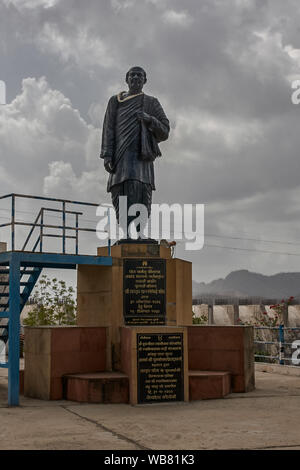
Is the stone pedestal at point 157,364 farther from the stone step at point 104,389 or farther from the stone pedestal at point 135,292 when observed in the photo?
the stone pedestal at point 135,292

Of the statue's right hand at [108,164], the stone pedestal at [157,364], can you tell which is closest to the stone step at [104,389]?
the stone pedestal at [157,364]

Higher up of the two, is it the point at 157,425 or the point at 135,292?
the point at 135,292

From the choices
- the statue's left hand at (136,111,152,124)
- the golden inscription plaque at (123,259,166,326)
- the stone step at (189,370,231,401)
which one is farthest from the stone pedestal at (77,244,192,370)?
the statue's left hand at (136,111,152,124)

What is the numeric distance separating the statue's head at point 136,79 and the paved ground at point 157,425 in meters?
7.09

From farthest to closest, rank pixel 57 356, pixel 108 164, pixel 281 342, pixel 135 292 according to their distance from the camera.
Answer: pixel 281 342, pixel 108 164, pixel 135 292, pixel 57 356

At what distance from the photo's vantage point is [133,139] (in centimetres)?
1385

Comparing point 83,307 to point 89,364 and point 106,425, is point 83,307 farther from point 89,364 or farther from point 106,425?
point 106,425

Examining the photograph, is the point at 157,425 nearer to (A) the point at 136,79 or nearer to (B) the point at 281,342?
(A) the point at 136,79

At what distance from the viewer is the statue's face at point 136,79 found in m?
14.1

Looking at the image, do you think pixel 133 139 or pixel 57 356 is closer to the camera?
pixel 57 356

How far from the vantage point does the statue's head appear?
14070mm

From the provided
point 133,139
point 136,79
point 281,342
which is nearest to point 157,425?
point 133,139

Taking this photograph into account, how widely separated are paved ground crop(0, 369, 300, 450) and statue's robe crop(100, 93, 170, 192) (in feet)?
16.8

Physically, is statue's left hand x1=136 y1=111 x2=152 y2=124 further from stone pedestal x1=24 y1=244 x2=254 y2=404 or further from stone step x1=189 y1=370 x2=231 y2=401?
stone step x1=189 y1=370 x2=231 y2=401
